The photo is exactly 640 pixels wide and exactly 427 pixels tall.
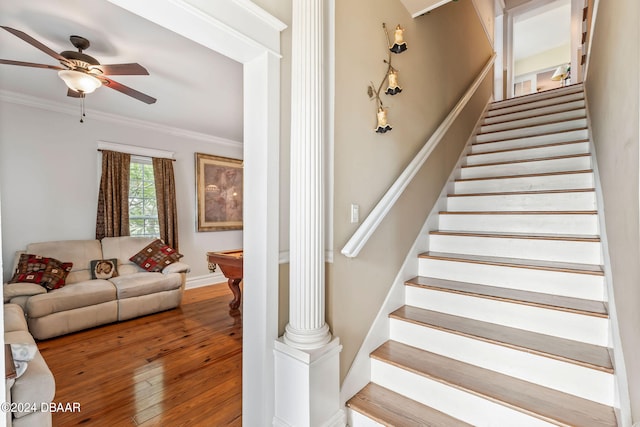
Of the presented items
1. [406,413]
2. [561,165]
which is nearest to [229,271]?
[406,413]

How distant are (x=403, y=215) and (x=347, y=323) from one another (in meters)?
0.91

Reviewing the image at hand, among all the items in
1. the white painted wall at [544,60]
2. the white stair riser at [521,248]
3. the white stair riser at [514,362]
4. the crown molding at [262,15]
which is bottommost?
the white stair riser at [514,362]

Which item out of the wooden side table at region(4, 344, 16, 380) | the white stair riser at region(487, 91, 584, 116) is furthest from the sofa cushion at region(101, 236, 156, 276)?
the white stair riser at region(487, 91, 584, 116)

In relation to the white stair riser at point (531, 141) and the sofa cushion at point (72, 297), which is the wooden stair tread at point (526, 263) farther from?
the sofa cushion at point (72, 297)

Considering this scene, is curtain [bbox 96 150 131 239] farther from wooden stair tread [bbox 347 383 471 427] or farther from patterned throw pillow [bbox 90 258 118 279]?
wooden stair tread [bbox 347 383 471 427]

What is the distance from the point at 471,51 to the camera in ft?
12.7

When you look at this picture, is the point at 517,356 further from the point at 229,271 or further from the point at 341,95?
the point at 229,271

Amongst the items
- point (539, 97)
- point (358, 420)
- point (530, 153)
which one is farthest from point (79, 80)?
point (539, 97)

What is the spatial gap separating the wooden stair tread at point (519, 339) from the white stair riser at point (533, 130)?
2.38 metres

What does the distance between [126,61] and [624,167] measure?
355cm

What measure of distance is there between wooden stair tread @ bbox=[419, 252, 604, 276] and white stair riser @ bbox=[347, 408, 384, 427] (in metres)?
1.20

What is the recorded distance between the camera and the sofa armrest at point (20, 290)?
2.84m

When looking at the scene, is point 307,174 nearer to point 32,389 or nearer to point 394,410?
point 394,410

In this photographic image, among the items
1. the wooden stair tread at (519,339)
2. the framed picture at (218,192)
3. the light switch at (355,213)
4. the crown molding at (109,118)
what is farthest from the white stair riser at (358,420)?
the crown molding at (109,118)
